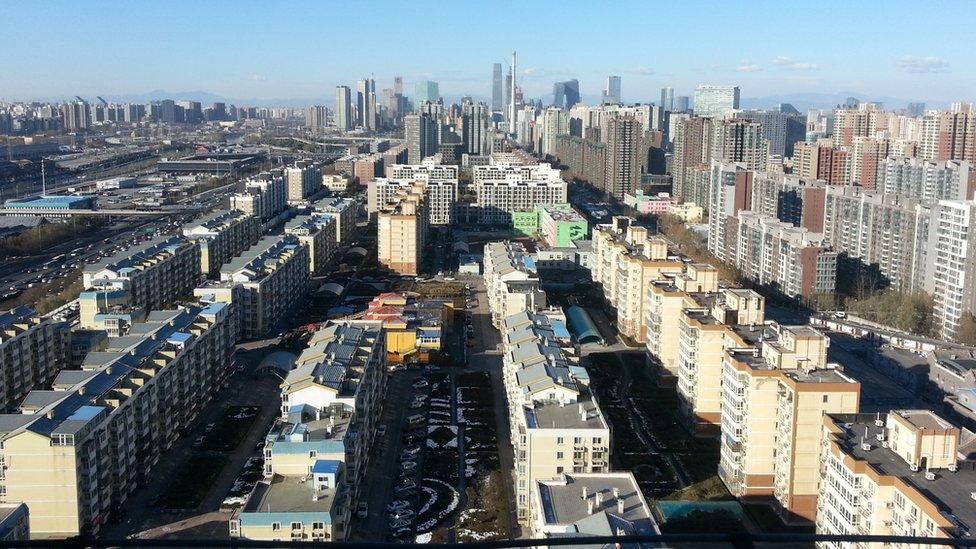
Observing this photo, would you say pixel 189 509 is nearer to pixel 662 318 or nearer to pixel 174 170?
pixel 662 318

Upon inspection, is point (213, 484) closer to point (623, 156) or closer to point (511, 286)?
point (511, 286)

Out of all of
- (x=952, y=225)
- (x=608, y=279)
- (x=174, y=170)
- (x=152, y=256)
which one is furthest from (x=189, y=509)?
(x=174, y=170)

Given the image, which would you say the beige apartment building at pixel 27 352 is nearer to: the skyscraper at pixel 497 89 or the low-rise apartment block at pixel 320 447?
the low-rise apartment block at pixel 320 447

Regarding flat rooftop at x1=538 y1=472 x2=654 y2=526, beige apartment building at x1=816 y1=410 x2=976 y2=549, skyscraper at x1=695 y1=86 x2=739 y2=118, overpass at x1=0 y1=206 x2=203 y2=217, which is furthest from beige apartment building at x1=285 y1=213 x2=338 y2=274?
skyscraper at x1=695 y1=86 x2=739 y2=118

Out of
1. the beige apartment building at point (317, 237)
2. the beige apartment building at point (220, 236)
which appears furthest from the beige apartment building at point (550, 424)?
the beige apartment building at point (317, 237)

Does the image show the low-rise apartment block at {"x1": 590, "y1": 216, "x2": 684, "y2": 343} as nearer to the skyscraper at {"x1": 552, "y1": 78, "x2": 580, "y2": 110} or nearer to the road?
the road

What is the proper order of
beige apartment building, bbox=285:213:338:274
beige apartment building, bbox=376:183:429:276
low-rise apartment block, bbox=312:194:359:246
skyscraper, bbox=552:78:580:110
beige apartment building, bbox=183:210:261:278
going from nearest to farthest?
beige apartment building, bbox=183:210:261:278 → beige apartment building, bbox=285:213:338:274 → beige apartment building, bbox=376:183:429:276 → low-rise apartment block, bbox=312:194:359:246 → skyscraper, bbox=552:78:580:110
